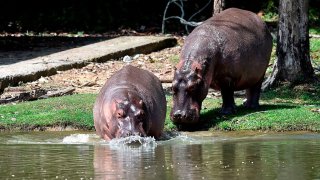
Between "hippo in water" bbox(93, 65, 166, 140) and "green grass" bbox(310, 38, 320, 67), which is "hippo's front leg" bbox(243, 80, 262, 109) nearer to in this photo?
"hippo in water" bbox(93, 65, 166, 140)

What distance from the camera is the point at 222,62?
11.9 meters

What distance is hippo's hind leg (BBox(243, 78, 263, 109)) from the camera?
41.4 ft

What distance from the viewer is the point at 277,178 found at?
734 cm

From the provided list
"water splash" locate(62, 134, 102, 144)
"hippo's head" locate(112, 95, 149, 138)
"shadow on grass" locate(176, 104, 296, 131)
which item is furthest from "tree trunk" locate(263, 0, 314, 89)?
"hippo's head" locate(112, 95, 149, 138)

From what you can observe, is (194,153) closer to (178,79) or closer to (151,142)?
(151,142)

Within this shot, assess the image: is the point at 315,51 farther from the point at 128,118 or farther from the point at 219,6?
the point at 128,118

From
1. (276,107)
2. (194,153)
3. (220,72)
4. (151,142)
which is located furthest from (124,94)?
(276,107)

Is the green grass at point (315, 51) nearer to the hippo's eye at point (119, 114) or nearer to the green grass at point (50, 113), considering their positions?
the green grass at point (50, 113)

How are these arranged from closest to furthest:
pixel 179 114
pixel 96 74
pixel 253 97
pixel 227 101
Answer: pixel 179 114 → pixel 227 101 → pixel 253 97 → pixel 96 74

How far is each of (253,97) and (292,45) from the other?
1708mm

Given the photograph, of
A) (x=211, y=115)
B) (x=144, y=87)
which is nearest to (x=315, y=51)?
(x=211, y=115)

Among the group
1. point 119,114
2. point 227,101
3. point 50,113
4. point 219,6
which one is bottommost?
point 50,113

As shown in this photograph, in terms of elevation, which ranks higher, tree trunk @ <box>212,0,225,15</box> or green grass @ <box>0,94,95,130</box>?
tree trunk @ <box>212,0,225,15</box>

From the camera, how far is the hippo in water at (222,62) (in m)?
11.4
